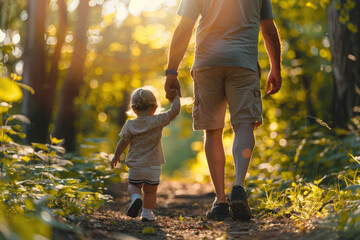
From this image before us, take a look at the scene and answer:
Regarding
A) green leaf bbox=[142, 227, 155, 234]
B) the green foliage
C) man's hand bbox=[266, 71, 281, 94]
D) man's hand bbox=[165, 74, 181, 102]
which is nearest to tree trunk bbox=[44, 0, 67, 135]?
the green foliage

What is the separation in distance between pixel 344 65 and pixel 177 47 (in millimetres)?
3313

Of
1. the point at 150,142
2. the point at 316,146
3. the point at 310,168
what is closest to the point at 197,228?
the point at 150,142

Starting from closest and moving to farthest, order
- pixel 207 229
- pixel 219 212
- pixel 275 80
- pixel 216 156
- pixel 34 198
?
1. pixel 34 198
2. pixel 207 229
3. pixel 219 212
4. pixel 216 156
5. pixel 275 80

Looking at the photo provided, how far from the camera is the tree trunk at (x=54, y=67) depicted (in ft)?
21.7

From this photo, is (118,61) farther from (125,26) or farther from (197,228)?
(197,228)

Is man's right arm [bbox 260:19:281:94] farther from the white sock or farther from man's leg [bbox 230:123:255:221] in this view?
the white sock

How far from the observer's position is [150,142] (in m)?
3.70

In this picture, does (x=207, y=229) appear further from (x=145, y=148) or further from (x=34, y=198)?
(x=34, y=198)

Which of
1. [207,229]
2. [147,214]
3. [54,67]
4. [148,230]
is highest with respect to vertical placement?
[54,67]

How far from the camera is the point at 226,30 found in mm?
3467

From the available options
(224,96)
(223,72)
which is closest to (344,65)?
(224,96)

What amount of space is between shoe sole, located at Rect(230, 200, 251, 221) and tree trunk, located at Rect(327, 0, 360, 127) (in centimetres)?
336

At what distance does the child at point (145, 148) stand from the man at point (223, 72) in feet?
0.78

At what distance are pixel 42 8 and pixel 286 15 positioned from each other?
5795mm
